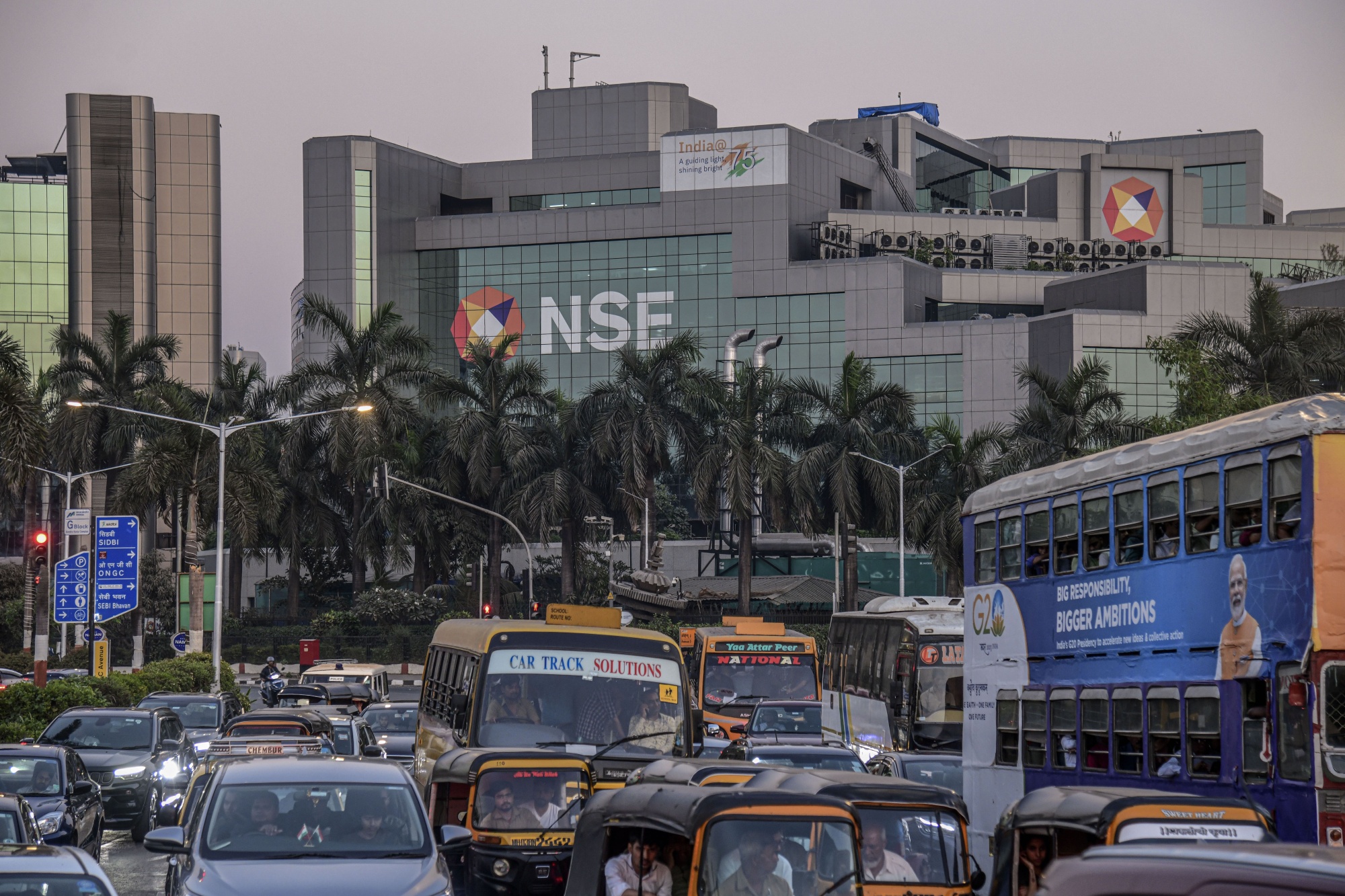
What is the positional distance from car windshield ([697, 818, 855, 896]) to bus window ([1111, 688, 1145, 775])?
21.5 feet

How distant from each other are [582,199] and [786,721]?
84.4 metres

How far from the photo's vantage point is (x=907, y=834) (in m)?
10.4

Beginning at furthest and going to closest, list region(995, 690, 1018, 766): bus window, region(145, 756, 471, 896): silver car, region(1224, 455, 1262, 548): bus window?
region(995, 690, 1018, 766): bus window < region(1224, 455, 1262, 548): bus window < region(145, 756, 471, 896): silver car

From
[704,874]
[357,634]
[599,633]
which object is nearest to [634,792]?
[704,874]

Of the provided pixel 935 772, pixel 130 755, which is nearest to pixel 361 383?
pixel 130 755

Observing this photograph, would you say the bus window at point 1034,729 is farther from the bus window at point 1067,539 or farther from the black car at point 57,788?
the black car at point 57,788

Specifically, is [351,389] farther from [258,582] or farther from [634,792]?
[634,792]

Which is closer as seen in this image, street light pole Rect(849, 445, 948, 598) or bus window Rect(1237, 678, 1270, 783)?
bus window Rect(1237, 678, 1270, 783)

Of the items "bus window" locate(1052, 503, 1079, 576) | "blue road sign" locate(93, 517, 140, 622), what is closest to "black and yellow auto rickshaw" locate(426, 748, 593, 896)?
"bus window" locate(1052, 503, 1079, 576)

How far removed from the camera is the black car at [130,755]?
858 inches

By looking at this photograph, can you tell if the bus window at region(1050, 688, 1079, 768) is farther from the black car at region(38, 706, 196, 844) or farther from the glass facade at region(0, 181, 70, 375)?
the glass facade at region(0, 181, 70, 375)

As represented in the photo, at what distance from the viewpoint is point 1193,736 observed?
13.8 m

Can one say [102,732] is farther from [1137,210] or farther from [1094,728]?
[1137,210]

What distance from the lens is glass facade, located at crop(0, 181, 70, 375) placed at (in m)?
117
